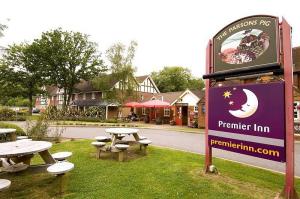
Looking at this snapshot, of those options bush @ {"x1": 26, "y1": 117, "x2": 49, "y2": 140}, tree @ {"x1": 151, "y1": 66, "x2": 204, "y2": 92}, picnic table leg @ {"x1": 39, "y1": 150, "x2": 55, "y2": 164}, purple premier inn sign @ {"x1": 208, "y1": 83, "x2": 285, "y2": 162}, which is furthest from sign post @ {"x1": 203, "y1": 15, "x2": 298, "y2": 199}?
tree @ {"x1": 151, "y1": 66, "x2": 204, "y2": 92}

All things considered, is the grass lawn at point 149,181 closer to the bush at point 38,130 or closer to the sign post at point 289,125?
the sign post at point 289,125

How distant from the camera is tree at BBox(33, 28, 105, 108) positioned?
3828cm

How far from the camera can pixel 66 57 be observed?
37.8 m

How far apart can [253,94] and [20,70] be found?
43.7 m

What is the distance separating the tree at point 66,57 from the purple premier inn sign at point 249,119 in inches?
1385

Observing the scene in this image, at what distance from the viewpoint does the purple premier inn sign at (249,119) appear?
510cm

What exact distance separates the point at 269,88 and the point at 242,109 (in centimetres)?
86

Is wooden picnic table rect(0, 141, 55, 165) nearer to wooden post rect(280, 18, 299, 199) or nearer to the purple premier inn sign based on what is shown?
the purple premier inn sign

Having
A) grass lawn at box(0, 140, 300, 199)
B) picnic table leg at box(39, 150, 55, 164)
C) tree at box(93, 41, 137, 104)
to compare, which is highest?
tree at box(93, 41, 137, 104)

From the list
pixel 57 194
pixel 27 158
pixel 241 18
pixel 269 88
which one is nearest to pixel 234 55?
pixel 241 18

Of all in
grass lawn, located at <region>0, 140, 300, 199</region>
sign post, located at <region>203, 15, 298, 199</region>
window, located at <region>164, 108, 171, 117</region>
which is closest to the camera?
sign post, located at <region>203, 15, 298, 199</region>

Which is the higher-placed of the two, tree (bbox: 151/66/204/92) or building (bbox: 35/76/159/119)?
tree (bbox: 151/66/204/92)

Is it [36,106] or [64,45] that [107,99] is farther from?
[36,106]

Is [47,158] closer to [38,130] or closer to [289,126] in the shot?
[289,126]
